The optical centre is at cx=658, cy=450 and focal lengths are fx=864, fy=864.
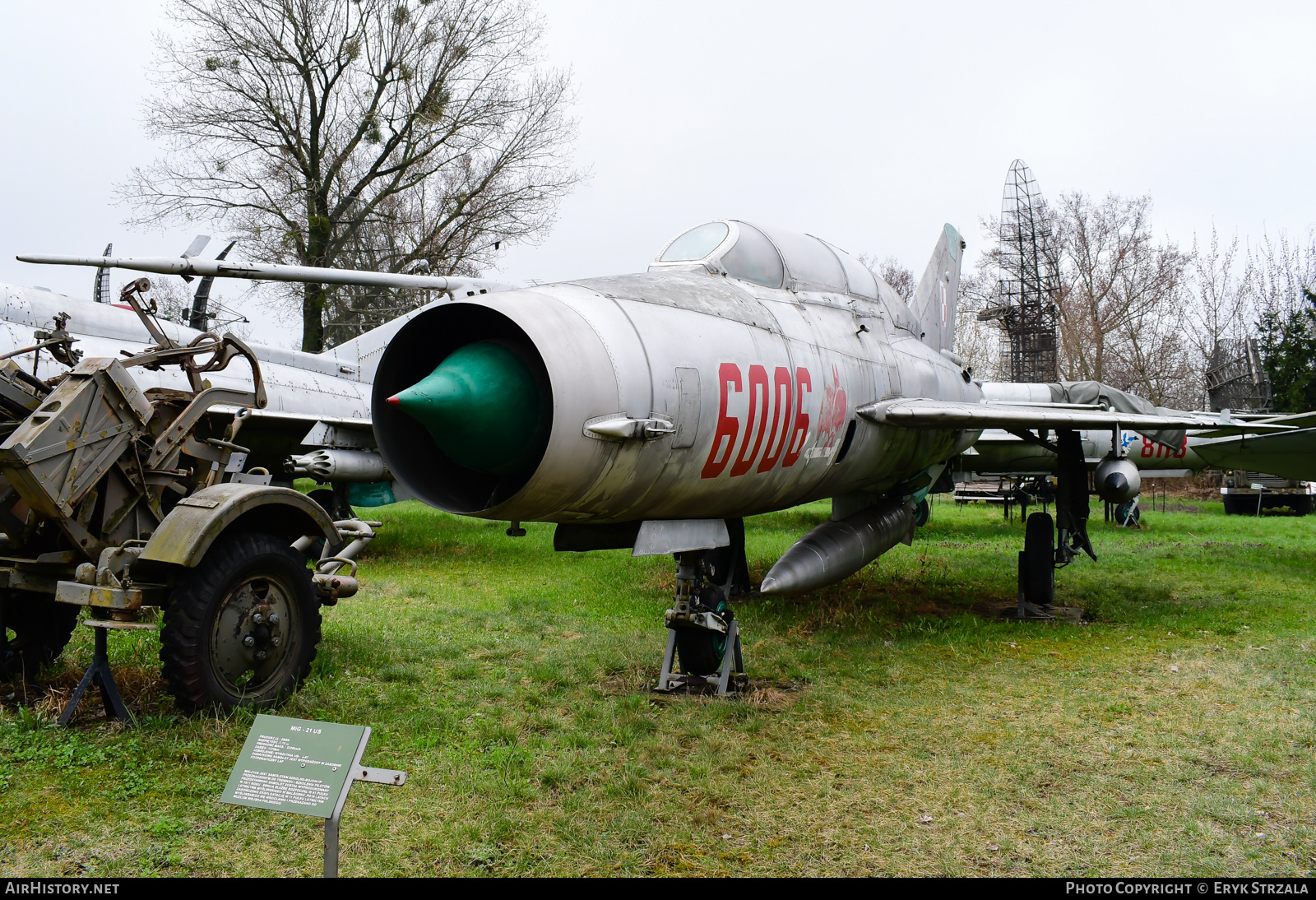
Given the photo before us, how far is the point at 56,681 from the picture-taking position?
511cm

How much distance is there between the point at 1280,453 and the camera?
1212 centimetres

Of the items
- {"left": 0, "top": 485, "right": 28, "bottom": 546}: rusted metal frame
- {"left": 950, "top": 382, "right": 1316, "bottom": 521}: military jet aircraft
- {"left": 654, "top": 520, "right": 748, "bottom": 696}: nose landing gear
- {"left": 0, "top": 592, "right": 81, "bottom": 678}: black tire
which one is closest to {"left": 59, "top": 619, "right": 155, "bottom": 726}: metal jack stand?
{"left": 0, "top": 485, "right": 28, "bottom": 546}: rusted metal frame

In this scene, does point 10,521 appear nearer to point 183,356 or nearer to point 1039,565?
point 183,356

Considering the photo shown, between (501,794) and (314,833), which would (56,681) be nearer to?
(314,833)

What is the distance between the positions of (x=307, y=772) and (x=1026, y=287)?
3729cm

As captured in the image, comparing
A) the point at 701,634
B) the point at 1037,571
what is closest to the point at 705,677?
the point at 701,634

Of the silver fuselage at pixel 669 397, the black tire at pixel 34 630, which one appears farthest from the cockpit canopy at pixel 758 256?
the black tire at pixel 34 630

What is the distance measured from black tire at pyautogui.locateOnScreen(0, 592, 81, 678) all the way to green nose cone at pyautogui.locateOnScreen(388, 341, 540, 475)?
11.1 feet

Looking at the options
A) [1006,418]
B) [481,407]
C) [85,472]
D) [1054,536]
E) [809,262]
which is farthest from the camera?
[1054,536]

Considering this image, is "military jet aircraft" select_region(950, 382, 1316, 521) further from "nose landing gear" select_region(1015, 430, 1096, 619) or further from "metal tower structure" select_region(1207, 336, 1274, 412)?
"metal tower structure" select_region(1207, 336, 1274, 412)

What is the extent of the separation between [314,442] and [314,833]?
819 centimetres

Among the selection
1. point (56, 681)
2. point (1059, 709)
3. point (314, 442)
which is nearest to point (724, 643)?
point (1059, 709)

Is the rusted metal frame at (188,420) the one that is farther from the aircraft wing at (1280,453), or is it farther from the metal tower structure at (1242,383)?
the metal tower structure at (1242,383)

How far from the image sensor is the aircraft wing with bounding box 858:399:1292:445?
562 cm
